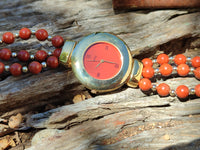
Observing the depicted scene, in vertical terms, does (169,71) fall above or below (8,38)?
below

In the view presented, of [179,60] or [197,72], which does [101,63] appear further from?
[197,72]

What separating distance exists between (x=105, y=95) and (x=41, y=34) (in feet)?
3.58

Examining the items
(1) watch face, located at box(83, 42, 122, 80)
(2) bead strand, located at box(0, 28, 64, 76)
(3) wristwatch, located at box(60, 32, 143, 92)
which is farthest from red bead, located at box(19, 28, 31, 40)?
(1) watch face, located at box(83, 42, 122, 80)

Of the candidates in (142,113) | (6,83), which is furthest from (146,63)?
(6,83)

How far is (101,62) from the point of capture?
2494mm

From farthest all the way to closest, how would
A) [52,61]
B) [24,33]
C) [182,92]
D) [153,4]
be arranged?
1. [153,4]
2. [24,33]
3. [52,61]
4. [182,92]

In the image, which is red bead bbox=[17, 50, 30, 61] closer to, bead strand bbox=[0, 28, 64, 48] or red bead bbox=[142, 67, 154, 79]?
bead strand bbox=[0, 28, 64, 48]

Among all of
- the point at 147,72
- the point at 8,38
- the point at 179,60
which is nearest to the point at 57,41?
the point at 8,38

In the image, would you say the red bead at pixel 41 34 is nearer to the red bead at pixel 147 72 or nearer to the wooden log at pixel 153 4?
the wooden log at pixel 153 4

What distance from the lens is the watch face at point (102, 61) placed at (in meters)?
2.46

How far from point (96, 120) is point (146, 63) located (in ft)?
3.09

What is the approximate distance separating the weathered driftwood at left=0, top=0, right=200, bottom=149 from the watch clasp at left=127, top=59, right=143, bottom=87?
13 cm

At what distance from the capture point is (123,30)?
296 centimetres

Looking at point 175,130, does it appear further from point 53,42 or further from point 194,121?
point 53,42
